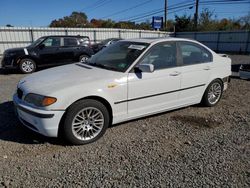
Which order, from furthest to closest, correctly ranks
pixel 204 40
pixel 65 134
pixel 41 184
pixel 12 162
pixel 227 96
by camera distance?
1. pixel 204 40
2. pixel 227 96
3. pixel 65 134
4. pixel 12 162
5. pixel 41 184

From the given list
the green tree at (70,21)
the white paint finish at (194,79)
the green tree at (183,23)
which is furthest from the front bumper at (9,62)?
the green tree at (70,21)

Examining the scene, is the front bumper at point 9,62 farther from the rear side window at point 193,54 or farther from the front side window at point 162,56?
the rear side window at point 193,54

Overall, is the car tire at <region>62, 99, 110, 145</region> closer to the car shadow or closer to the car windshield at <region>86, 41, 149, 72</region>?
the car shadow

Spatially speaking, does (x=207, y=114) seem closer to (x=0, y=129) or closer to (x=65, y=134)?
(x=65, y=134)

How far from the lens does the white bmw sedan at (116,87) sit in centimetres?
314

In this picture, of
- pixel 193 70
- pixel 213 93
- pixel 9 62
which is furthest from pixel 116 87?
pixel 9 62

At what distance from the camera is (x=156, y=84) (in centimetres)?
388

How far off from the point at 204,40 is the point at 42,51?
2043 cm

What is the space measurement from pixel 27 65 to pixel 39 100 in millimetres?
7394

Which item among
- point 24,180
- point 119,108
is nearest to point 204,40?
point 119,108

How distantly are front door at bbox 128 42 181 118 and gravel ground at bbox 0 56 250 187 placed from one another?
379 millimetres

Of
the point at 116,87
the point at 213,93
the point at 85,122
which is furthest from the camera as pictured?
the point at 213,93

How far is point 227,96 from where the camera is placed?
6008 mm

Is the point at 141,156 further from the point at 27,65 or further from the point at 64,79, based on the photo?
the point at 27,65
